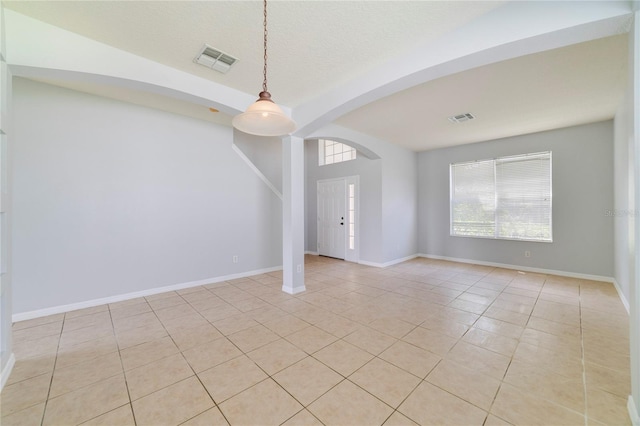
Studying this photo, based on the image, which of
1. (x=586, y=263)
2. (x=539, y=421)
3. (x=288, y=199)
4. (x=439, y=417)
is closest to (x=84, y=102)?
(x=288, y=199)

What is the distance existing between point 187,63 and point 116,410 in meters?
3.06

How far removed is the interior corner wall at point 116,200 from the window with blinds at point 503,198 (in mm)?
4911

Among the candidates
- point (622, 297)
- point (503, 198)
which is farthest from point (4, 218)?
point (503, 198)

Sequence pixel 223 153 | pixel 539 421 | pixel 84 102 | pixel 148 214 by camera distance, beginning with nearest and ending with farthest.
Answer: pixel 539 421 → pixel 84 102 → pixel 148 214 → pixel 223 153

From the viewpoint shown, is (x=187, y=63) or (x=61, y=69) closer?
(x=61, y=69)

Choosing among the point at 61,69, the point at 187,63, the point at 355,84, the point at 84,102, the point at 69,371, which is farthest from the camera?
the point at 84,102

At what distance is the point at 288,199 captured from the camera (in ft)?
13.3

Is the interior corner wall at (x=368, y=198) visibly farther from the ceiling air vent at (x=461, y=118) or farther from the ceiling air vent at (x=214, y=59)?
the ceiling air vent at (x=214, y=59)

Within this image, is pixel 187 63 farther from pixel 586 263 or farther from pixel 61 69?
pixel 586 263

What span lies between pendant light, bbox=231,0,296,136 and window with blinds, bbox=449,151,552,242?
Result: 537 centimetres

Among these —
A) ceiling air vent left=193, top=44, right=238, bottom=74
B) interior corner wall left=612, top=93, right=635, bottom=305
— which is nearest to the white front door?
ceiling air vent left=193, top=44, right=238, bottom=74

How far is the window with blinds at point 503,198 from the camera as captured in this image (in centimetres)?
501

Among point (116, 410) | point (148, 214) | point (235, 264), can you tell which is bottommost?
point (116, 410)

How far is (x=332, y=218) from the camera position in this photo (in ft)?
22.2
